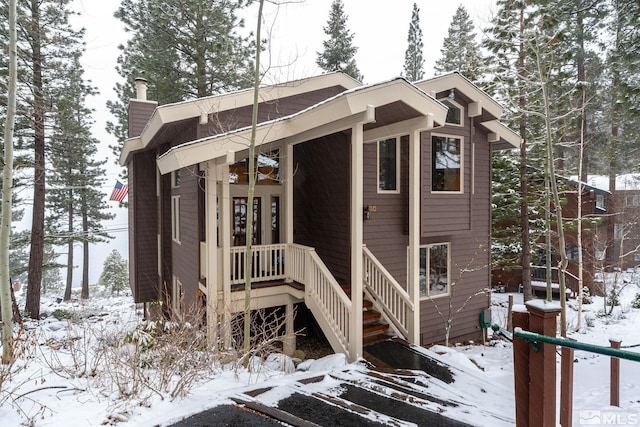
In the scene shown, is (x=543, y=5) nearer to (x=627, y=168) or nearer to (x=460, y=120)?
(x=460, y=120)

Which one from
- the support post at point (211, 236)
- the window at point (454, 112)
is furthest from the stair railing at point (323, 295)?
the window at point (454, 112)

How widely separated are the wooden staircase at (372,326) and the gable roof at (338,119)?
3.62m

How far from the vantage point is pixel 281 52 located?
576 cm

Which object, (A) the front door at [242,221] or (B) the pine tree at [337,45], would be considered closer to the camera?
(A) the front door at [242,221]

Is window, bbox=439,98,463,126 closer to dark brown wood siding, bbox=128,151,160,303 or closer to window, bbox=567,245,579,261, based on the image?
dark brown wood siding, bbox=128,151,160,303

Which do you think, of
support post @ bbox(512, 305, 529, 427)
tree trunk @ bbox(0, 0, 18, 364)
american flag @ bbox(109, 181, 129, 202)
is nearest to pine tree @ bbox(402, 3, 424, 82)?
american flag @ bbox(109, 181, 129, 202)

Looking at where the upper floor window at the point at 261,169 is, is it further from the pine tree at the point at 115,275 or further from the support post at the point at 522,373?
the pine tree at the point at 115,275

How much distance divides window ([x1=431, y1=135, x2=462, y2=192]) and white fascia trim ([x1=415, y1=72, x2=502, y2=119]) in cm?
112

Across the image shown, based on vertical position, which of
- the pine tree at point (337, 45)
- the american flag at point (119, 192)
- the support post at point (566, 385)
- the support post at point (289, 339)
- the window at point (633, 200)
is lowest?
the support post at point (289, 339)

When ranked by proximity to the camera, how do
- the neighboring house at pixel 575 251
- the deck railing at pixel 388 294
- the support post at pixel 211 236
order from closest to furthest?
the support post at pixel 211 236 → the deck railing at pixel 388 294 → the neighboring house at pixel 575 251

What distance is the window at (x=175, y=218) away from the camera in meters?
10.2

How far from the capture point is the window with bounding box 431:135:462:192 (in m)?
9.05

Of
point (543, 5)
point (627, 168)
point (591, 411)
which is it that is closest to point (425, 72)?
A: point (627, 168)

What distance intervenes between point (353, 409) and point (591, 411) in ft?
10.5
